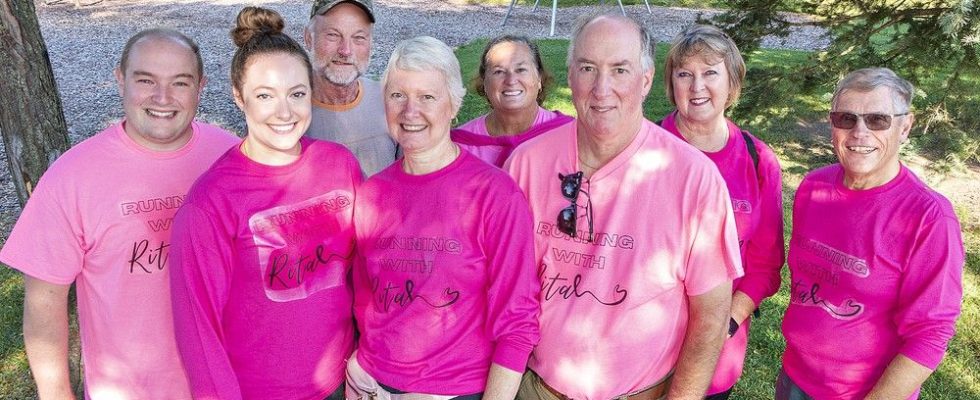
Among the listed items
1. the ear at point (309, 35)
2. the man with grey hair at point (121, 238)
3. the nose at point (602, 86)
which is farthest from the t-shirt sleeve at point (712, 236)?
the ear at point (309, 35)

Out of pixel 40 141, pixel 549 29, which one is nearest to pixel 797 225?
pixel 40 141

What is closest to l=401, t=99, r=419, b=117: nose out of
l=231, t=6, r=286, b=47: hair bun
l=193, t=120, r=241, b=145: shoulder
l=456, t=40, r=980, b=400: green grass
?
l=231, t=6, r=286, b=47: hair bun

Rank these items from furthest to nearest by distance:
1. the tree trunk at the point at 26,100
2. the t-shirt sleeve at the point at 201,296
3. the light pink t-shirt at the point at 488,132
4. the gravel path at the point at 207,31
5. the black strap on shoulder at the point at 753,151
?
1. the gravel path at the point at 207,31
2. the tree trunk at the point at 26,100
3. the light pink t-shirt at the point at 488,132
4. the black strap on shoulder at the point at 753,151
5. the t-shirt sleeve at the point at 201,296

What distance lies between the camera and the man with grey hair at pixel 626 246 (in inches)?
94.9

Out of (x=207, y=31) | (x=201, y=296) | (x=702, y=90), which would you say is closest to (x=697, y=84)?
(x=702, y=90)

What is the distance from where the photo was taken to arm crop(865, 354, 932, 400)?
8.09ft

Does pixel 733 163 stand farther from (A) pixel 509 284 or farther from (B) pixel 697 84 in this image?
(A) pixel 509 284

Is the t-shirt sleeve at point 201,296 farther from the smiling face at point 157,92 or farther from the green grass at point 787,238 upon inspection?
the green grass at point 787,238

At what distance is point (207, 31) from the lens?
16.9 m

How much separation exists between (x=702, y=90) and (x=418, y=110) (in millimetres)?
1272

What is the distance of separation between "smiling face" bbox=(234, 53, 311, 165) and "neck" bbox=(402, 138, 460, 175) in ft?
1.37

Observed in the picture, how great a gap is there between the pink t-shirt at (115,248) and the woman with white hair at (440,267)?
76 centimetres

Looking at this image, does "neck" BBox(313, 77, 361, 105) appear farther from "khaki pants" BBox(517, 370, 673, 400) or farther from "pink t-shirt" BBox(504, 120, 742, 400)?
"khaki pants" BBox(517, 370, 673, 400)

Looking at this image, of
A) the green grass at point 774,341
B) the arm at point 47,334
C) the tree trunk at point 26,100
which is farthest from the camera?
the green grass at point 774,341
